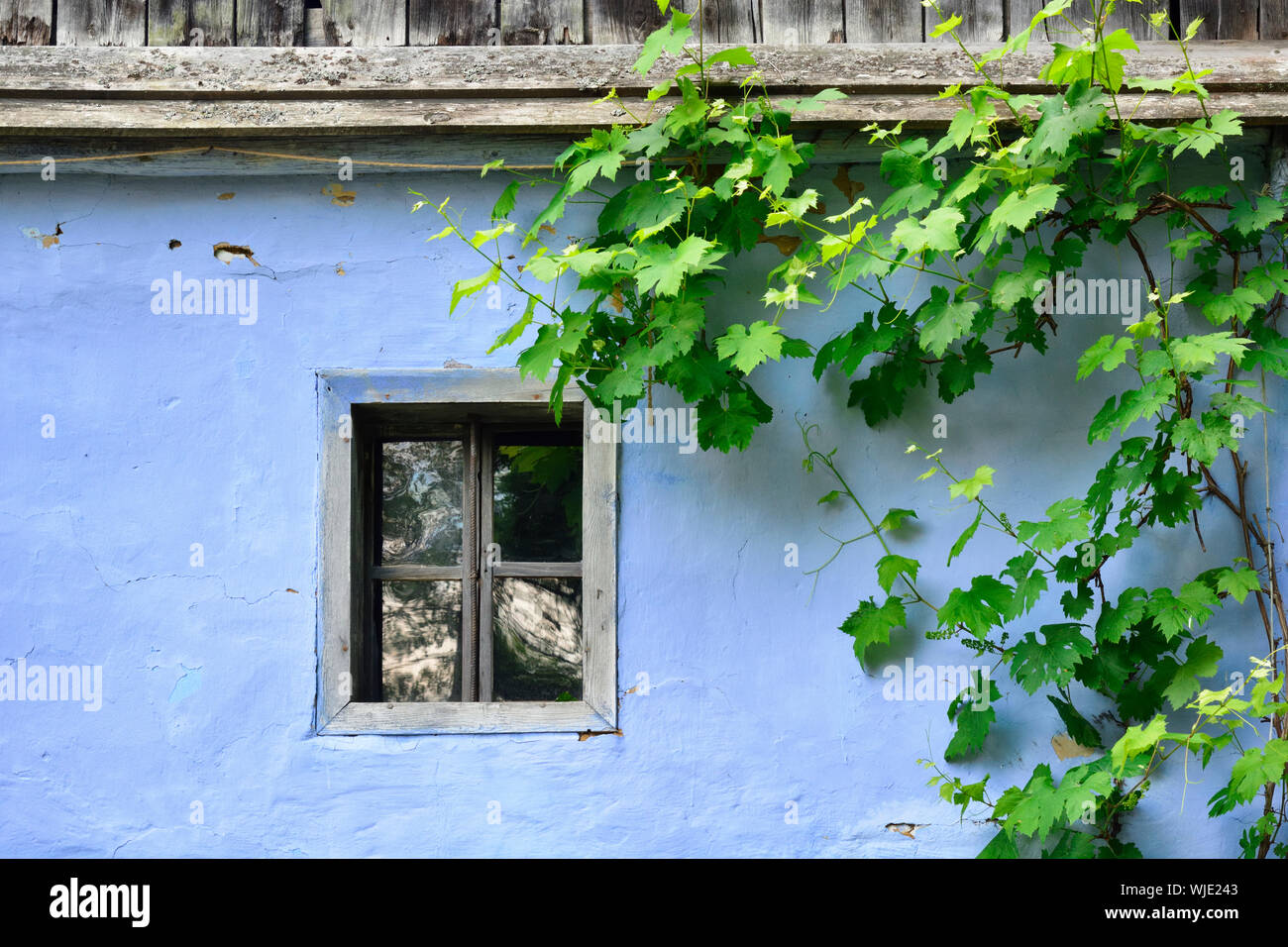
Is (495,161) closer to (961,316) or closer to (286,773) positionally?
(961,316)

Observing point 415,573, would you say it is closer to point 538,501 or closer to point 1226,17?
point 538,501

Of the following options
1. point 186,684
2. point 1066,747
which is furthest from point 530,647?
point 1066,747

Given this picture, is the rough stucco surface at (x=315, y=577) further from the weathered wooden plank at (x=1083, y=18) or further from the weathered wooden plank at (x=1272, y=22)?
the weathered wooden plank at (x=1272, y=22)

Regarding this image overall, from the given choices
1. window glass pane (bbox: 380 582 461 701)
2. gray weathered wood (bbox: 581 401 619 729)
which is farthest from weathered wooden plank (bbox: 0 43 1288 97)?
window glass pane (bbox: 380 582 461 701)

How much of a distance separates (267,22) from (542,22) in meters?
0.79

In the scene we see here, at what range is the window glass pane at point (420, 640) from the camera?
10.4 feet

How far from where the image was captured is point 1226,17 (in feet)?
9.89

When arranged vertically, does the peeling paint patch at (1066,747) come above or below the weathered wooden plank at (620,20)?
below

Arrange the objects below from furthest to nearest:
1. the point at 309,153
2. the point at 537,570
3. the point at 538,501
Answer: the point at 538,501, the point at 537,570, the point at 309,153

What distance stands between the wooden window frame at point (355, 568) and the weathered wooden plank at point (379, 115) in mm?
682

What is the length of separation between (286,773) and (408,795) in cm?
35

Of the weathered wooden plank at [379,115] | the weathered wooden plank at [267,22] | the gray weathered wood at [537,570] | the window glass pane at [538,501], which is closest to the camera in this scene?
the weathered wooden plank at [379,115]

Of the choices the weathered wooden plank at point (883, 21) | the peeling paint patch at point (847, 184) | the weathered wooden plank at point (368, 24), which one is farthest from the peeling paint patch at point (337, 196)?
the weathered wooden plank at point (883, 21)

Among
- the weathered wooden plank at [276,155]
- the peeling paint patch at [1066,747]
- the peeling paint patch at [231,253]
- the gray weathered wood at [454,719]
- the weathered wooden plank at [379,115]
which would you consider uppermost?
the weathered wooden plank at [379,115]
